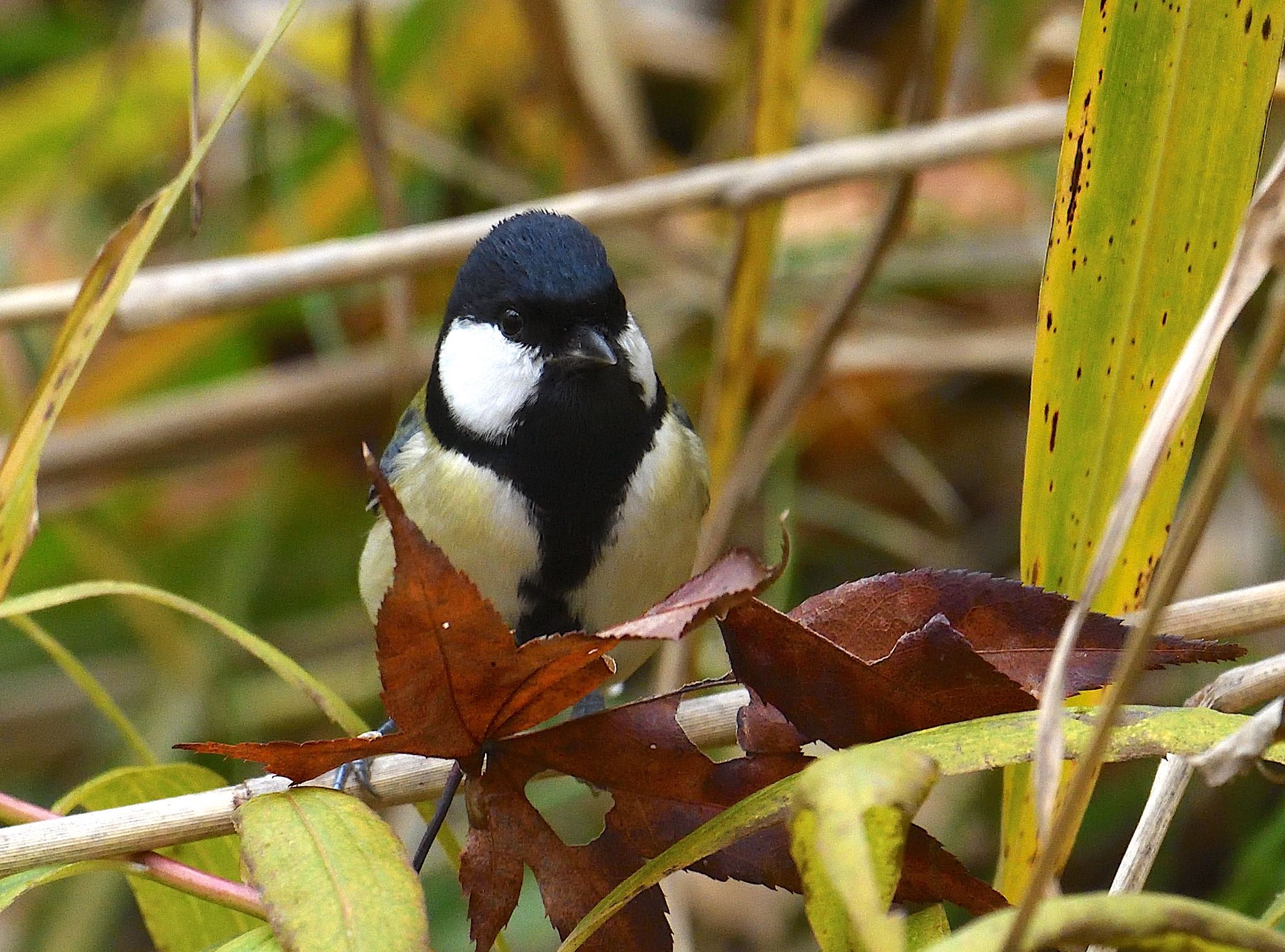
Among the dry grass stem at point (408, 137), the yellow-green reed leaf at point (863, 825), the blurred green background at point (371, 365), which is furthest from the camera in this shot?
the dry grass stem at point (408, 137)

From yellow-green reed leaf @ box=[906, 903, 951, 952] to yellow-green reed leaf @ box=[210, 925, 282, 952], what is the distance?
0.95 feet

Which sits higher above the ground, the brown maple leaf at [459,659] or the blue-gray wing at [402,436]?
the brown maple leaf at [459,659]

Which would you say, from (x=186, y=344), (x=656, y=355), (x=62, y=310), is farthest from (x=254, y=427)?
(x=62, y=310)

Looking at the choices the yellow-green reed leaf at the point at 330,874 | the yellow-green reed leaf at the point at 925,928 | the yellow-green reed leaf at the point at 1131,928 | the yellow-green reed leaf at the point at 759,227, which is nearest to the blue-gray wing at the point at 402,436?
the yellow-green reed leaf at the point at 759,227

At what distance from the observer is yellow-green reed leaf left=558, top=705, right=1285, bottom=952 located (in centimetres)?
63

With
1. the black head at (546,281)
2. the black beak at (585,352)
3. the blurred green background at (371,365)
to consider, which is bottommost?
the blurred green background at (371,365)

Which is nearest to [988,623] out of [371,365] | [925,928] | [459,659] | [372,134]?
[925,928]

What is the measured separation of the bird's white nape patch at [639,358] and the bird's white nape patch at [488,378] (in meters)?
0.09

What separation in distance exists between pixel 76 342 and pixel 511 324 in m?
0.42

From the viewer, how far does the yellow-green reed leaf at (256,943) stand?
2.06ft

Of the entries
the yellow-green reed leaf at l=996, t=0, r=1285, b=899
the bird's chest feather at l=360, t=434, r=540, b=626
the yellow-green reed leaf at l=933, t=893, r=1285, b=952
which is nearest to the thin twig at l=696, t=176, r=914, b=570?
the bird's chest feather at l=360, t=434, r=540, b=626

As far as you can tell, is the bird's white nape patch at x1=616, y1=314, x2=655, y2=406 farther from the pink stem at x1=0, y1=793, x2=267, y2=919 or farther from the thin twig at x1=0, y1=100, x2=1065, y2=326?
the pink stem at x1=0, y1=793, x2=267, y2=919

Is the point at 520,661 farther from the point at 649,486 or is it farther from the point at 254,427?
the point at 254,427

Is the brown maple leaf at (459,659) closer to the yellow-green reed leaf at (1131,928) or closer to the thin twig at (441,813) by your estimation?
the thin twig at (441,813)
